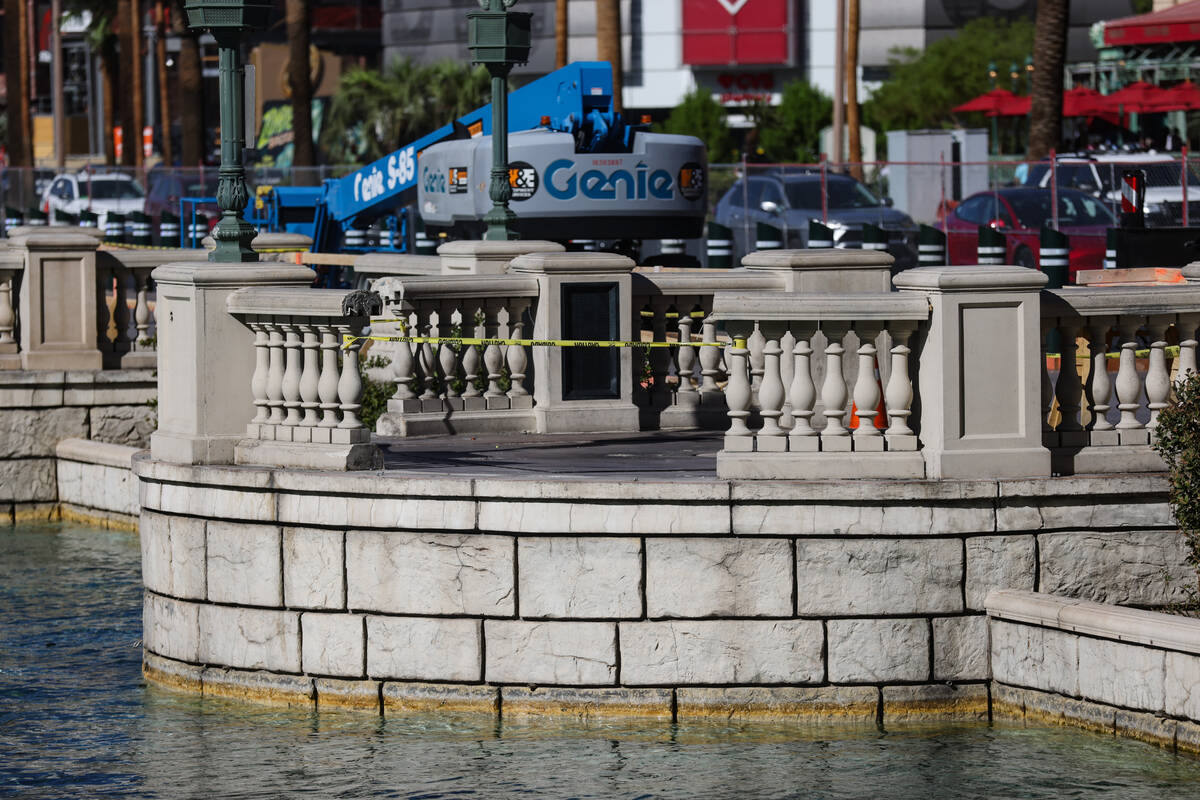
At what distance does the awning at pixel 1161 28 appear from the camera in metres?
47.4

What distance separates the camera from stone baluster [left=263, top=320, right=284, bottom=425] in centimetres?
1177

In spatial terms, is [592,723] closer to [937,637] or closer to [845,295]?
[937,637]

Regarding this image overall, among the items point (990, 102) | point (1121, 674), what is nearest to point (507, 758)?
point (1121, 674)

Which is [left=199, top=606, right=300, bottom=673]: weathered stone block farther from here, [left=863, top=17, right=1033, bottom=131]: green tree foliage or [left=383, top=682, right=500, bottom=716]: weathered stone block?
[left=863, top=17, right=1033, bottom=131]: green tree foliage

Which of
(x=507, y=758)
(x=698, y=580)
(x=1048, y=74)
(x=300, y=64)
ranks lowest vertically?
(x=507, y=758)

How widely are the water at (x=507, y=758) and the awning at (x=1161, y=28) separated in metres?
39.7

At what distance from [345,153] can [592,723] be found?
53.7 metres

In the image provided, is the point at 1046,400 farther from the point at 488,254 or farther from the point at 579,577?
the point at 488,254

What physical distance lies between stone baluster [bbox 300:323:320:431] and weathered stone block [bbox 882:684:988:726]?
3.46 metres

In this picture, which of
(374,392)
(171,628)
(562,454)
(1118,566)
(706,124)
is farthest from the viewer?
(706,124)

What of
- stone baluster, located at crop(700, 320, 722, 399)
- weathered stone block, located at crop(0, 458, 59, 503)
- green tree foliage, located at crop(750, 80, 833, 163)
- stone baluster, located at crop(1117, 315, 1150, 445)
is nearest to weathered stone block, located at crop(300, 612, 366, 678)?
stone baluster, located at crop(1117, 315, 1150, 445)

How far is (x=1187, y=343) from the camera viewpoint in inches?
446

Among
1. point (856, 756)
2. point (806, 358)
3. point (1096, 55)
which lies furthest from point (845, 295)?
point (1096, 55)

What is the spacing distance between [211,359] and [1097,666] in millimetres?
5162
